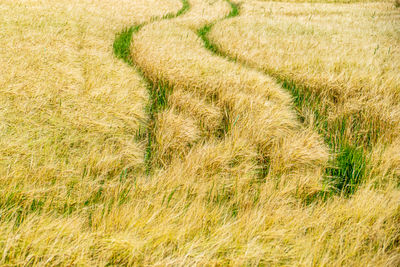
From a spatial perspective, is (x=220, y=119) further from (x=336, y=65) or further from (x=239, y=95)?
(x=336, y=65)

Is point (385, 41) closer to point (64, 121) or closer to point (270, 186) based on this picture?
point (270, 186)

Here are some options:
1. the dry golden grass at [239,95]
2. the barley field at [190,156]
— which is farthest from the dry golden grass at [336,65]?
the dry golden grass at [239,95]

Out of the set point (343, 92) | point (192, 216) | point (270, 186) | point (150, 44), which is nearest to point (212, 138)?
point (270, 186)

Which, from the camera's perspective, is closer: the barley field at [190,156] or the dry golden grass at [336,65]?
the barley field at [190,156]

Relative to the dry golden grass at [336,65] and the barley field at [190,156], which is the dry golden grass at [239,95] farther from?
the dry golden grass at [336,65]

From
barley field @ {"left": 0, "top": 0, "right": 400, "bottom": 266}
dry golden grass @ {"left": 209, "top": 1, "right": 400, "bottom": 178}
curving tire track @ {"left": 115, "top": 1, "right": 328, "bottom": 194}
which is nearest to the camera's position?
barley field @ {"left": 0, "top": 0, "right": 400, "bottom": 266}

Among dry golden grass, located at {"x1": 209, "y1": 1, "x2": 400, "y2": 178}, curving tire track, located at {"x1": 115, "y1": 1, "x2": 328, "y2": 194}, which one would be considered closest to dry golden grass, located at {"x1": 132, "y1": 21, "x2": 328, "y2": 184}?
curving tire track, located at {"x1": 115, "y1": 1, "x2": 328, "y2": 194}

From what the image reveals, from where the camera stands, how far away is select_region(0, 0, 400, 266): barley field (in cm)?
139

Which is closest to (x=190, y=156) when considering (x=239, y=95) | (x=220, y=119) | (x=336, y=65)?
(x=220, y=119)

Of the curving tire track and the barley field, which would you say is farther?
the curving tire track

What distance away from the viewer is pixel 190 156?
2.33 meters

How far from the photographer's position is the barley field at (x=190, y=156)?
4.55 feet

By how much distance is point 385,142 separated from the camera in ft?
9.01

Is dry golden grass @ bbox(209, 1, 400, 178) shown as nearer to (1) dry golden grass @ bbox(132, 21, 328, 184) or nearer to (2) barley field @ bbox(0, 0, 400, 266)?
(2) barley field @ bbox(0, 0, 400, 266)
